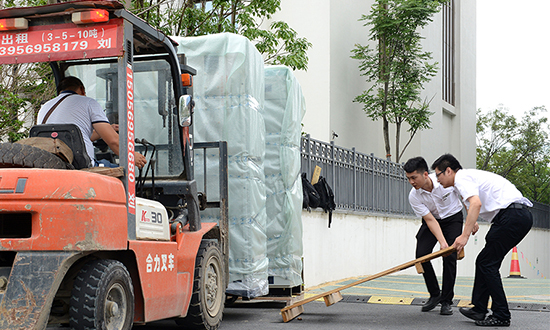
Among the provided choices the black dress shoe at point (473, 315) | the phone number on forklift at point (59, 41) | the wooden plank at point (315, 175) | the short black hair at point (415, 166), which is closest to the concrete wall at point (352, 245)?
the wooden plank at point (315, 175)

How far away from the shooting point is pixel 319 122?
67.5 feet

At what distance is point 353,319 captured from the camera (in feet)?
24.1

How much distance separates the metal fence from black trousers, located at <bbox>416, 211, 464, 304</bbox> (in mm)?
3628

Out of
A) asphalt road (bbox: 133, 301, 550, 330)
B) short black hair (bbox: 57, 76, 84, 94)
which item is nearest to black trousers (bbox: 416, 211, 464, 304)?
asphalt road (bbox: 133, 301, 550, 330)

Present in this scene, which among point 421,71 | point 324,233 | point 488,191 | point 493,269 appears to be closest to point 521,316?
point 493,269

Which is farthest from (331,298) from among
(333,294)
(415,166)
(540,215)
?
(540,215)

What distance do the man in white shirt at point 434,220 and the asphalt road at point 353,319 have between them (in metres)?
0.25

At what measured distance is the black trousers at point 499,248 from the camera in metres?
6.64

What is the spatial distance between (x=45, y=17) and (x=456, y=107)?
31781 mm

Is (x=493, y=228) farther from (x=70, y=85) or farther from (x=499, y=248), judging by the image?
(x=70, y=85)

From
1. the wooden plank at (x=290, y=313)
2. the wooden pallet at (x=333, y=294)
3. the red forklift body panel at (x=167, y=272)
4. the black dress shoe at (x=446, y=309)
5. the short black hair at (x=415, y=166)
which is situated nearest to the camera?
the red forklift body panel at (x=167, y=272)

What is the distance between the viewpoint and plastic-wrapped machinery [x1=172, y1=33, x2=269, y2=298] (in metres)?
6.90

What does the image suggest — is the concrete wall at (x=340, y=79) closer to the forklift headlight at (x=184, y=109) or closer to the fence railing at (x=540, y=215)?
the fence railing at (x=540, y=215)

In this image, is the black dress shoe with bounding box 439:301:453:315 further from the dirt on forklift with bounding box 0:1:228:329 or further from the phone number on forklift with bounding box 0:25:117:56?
the phone number on forklift with bounding box 0:25:117:56
